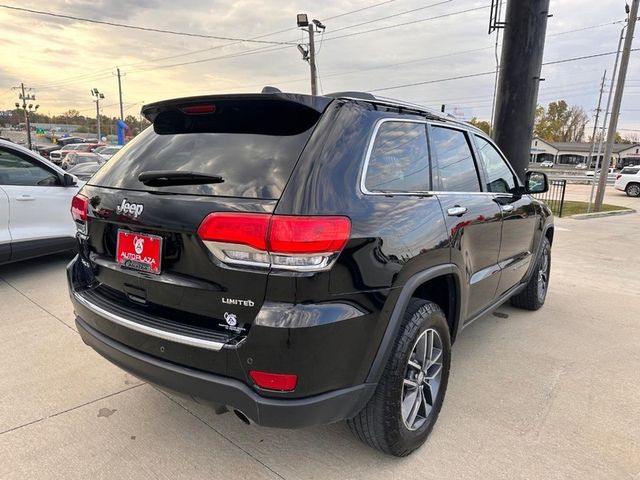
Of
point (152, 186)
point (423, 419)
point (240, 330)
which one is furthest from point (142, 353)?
point (423, 419)

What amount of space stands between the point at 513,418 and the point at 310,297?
1.78 metres

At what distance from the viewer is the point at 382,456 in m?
2.39

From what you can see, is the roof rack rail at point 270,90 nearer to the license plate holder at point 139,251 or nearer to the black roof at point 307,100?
the black roof at point 307,100

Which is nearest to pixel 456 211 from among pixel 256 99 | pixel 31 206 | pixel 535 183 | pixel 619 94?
pixel 256 99

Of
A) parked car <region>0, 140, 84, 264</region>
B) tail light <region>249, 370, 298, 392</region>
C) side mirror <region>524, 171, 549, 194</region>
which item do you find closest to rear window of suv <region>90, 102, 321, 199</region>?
tail light <region>249, 370, 298, 392</region>

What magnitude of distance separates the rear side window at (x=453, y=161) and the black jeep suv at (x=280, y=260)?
8cm

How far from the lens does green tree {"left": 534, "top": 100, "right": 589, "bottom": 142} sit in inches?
3755

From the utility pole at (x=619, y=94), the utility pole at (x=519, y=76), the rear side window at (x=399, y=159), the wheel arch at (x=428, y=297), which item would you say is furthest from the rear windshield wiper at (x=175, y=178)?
the utility pole at (x=619, y=94)

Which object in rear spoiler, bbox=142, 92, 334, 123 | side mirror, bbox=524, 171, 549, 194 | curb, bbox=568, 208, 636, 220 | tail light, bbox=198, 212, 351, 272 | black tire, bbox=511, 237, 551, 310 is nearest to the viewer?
tail light, bbox=198, 212, 351, 272

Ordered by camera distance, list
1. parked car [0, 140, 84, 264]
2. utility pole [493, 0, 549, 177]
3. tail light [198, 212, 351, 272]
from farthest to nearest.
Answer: utility pole [493, 0, 549, 177], parked car [0, 140, 84, 264], tail light [198, 212, 351, 272]

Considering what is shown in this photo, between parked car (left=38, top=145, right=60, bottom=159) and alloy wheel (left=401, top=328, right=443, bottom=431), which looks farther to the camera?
parked car (left=38, top=145, right=60, bottom=159)

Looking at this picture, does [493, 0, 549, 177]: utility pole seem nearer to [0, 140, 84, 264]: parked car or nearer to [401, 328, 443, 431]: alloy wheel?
[401, 328, 443, 431]: alloy wheel

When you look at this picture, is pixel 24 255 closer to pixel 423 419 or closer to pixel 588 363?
pixel 423 419

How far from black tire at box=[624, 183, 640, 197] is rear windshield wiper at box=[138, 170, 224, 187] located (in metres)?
29.6
